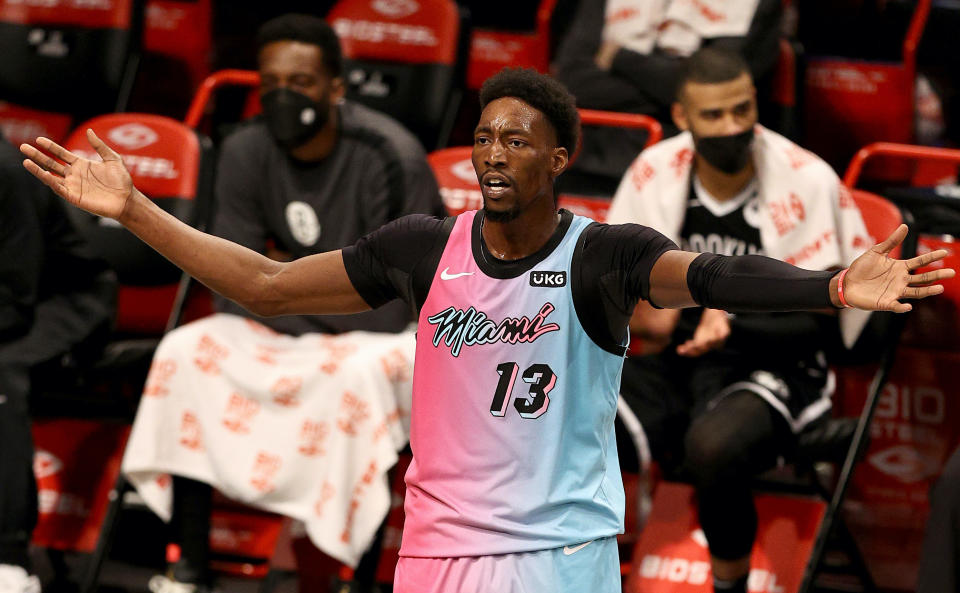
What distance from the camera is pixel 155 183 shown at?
15.9ft

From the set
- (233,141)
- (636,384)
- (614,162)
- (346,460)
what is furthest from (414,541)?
(614,162)

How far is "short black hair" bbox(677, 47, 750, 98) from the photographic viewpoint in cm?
418

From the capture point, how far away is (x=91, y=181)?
2.73 metres

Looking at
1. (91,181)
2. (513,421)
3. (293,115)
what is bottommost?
(293,115)

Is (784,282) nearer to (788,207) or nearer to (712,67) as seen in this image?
(788,207)

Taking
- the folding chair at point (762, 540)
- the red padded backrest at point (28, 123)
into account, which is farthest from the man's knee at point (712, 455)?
the red padded backrest at point (28, 123)

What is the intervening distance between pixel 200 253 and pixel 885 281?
133cm

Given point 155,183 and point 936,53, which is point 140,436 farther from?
point 936,53

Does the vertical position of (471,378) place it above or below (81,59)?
above

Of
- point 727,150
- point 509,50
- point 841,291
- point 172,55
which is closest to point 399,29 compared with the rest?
point 509,50

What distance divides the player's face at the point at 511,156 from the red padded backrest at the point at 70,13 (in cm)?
358

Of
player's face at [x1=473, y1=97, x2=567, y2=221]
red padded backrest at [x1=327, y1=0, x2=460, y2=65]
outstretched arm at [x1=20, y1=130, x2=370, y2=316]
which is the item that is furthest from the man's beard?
red padded backrest at [x1=327, y1=0, x2=460, y2=65]

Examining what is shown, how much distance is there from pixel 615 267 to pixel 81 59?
3879 millimetres

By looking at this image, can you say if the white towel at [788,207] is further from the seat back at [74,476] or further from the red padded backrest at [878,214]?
the seat back at [74,476]
